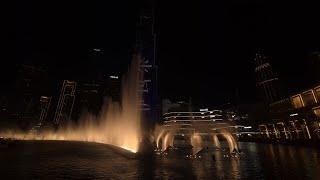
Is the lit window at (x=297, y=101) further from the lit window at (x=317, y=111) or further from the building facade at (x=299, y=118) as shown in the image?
the lit window at (x=317, y=111)

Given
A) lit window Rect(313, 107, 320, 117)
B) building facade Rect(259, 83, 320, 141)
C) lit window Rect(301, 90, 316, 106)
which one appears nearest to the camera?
lit window Rect(313, 107, 320, 117)

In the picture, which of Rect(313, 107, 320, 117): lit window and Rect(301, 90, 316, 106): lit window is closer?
Rect(313, 107, 320, 117): lit window

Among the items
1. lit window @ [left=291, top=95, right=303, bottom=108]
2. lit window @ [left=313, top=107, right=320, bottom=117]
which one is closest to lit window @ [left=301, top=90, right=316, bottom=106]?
lit window @ [left=291, top=95, right=303, bottom=108]

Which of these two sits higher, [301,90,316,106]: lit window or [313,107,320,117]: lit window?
[301,90,316,106]: lit window

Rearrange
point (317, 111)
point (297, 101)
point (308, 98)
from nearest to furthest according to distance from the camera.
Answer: point (317, 111), point (308, 98), point (297, 101)

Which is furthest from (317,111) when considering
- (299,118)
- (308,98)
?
(299,118)

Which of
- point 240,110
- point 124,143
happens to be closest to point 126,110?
point 124,143

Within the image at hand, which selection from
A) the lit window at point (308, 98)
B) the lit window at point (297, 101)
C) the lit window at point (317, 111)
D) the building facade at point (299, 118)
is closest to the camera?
the lit window at point (317, 111)

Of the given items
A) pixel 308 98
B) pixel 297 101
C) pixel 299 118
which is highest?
pixel 297 101

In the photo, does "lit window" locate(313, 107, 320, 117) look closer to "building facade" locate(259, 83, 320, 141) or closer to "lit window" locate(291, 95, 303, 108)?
"building facade" locate(259, 83, 320, 141)

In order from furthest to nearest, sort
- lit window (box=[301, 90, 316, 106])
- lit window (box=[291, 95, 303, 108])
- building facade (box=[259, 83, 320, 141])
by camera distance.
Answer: lit window (box=[291, 95, 303, 108]) < lit window (box=[301, 90, 316, 106]) < building facade (box=[259, 83, 320, 141])

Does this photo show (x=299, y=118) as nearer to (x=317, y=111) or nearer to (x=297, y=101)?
(x=297, y=101)

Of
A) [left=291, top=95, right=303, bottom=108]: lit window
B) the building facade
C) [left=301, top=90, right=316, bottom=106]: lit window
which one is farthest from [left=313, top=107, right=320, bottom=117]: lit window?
[left=291, top=95, right=303, bottom=108]: lit window

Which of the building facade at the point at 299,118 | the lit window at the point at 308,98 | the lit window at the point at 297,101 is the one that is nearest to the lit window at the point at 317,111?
the building facade at the point at 299,118
